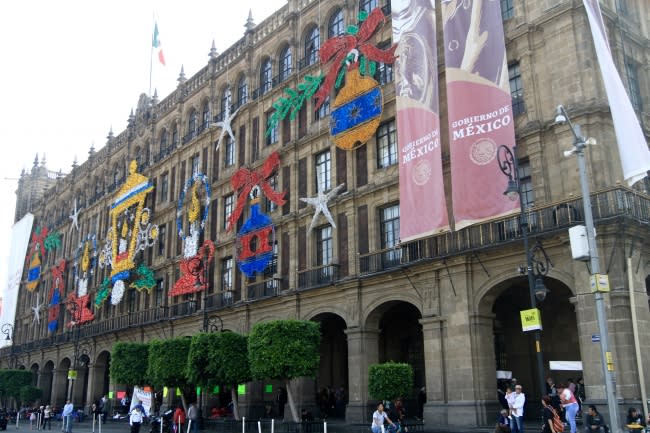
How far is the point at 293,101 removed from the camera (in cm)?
3422

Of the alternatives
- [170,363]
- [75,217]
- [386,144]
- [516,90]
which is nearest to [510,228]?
[516,90]

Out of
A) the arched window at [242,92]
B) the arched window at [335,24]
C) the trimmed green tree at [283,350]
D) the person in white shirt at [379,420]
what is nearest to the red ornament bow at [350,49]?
the arched window at [335,24]

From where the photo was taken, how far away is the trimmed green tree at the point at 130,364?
34.0 m

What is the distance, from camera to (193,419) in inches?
1053

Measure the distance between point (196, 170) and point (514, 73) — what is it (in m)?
24.1

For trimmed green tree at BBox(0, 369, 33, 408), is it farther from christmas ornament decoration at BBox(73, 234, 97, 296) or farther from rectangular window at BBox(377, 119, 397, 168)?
rectangular window at BBox(377, 119, 397, 168)

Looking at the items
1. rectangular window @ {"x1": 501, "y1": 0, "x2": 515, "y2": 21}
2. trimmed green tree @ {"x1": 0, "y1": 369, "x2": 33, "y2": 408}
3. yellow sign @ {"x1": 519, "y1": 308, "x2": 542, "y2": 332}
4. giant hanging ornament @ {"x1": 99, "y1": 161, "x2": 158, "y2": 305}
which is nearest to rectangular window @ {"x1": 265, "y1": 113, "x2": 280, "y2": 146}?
giant hanging ornament @ {"x1": 99, "y1": 161, "x2": 158, "y2": 305}

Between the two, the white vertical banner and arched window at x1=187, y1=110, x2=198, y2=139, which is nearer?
the white vertical banner

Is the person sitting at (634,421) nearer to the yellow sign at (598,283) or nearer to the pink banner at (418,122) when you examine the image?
the yellow sign at (598,283)

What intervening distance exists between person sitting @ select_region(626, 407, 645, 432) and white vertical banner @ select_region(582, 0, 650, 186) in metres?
6.23

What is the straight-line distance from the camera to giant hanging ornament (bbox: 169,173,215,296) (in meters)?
38.9

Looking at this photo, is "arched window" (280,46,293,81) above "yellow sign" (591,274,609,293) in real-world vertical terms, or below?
above

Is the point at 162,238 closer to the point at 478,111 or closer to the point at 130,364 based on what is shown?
the point at 130,364

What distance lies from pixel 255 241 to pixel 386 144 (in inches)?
410
